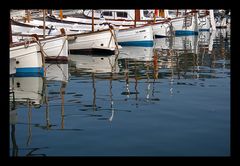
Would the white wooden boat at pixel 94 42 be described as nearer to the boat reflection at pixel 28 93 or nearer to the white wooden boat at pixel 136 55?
the white wooden boat at pixel 136 55

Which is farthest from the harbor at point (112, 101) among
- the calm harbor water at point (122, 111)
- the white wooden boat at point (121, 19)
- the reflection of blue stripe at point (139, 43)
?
the white wooden boat at point (121, 19)

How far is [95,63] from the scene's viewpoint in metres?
25.3

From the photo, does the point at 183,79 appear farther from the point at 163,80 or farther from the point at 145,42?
the point at 145,42

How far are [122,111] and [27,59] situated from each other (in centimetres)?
888

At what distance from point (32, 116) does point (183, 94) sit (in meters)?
5.56

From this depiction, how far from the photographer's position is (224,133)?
976cm

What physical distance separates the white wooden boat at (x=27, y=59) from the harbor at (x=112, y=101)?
1.7 inches

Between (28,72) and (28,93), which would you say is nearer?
(28,93)

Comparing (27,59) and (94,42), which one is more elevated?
(94,42)

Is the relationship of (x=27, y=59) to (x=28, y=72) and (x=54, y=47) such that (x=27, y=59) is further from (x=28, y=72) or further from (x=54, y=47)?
(x=54, y=47)

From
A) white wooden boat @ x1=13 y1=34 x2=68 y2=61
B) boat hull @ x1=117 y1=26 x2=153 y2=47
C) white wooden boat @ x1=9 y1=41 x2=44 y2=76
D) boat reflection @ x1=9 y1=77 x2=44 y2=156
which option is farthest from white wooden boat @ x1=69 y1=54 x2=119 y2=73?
boat hull @ x1=117 y1=26 x2=153 y2=47

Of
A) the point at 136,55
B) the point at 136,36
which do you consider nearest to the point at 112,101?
the point at 136,55

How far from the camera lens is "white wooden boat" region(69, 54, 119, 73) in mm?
22547
